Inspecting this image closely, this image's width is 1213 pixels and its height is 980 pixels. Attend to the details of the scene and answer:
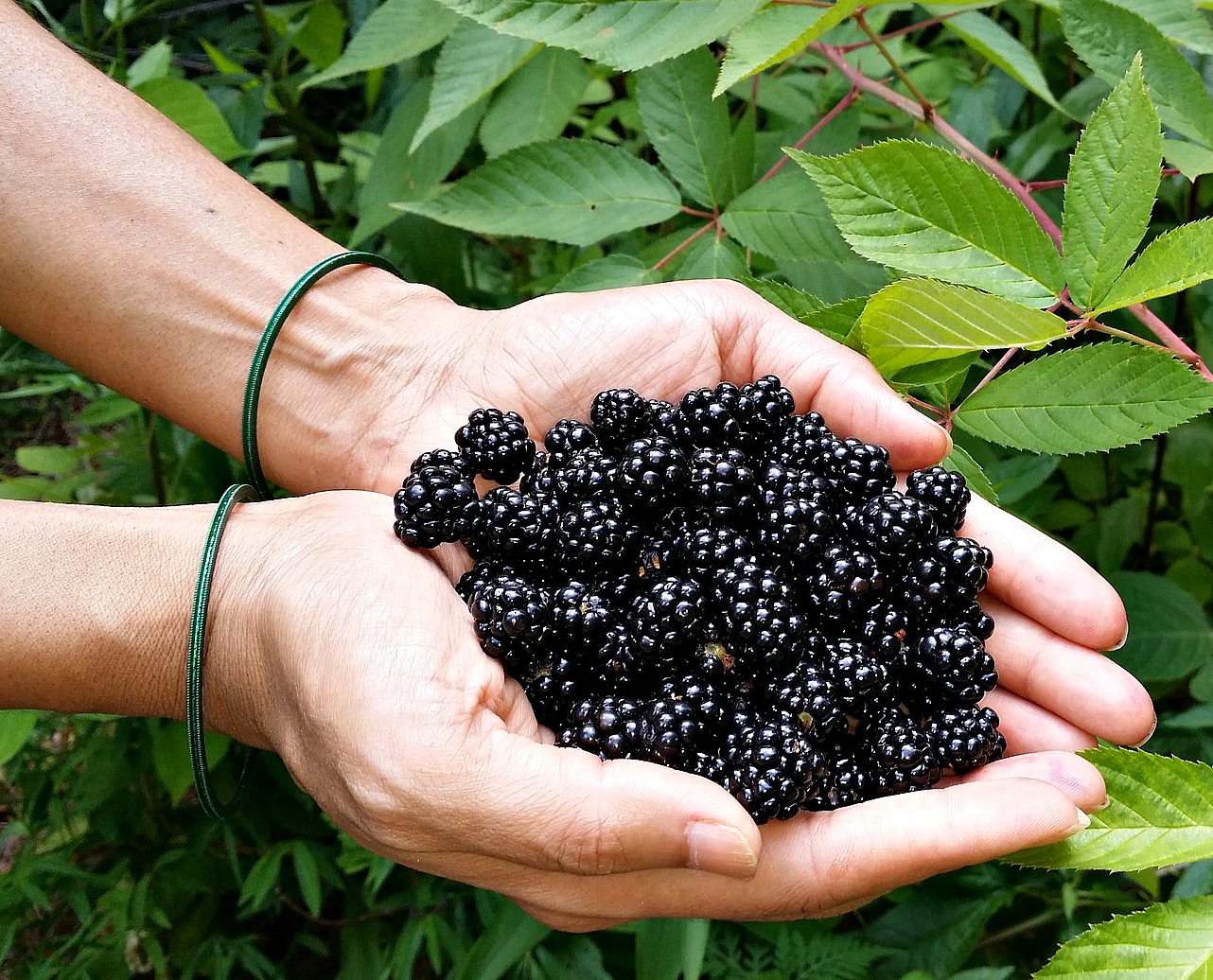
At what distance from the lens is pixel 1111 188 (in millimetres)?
1471

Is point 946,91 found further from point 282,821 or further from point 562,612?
point 282,821

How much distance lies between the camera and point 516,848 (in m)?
1.37

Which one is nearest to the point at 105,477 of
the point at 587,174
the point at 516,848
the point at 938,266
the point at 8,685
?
the point at 8,685

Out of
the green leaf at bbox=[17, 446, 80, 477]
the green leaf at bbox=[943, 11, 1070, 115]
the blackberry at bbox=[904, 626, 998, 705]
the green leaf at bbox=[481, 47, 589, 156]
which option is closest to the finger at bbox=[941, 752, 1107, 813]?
the blackberry at bbox=[904, 626, 998, 705]

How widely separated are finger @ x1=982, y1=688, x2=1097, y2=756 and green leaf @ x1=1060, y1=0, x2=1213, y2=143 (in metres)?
1.11

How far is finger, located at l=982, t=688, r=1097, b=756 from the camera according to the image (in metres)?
1.72

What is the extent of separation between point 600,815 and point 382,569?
1.98ft

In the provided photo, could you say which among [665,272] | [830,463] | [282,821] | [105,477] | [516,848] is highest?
[665,272]

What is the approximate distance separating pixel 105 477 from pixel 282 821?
126cm

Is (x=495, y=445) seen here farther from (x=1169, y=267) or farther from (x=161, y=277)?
(x=1169, y=267)

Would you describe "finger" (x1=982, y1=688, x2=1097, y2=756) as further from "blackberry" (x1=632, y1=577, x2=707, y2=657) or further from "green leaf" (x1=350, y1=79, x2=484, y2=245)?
"green leaf" (x1=350, y1=79, x2=484, y2=245)

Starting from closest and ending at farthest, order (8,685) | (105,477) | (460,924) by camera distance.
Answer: (8,685), (460,924), (105,477)

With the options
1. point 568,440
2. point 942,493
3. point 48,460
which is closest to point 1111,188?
point 942,493

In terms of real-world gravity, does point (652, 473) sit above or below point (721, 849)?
above
